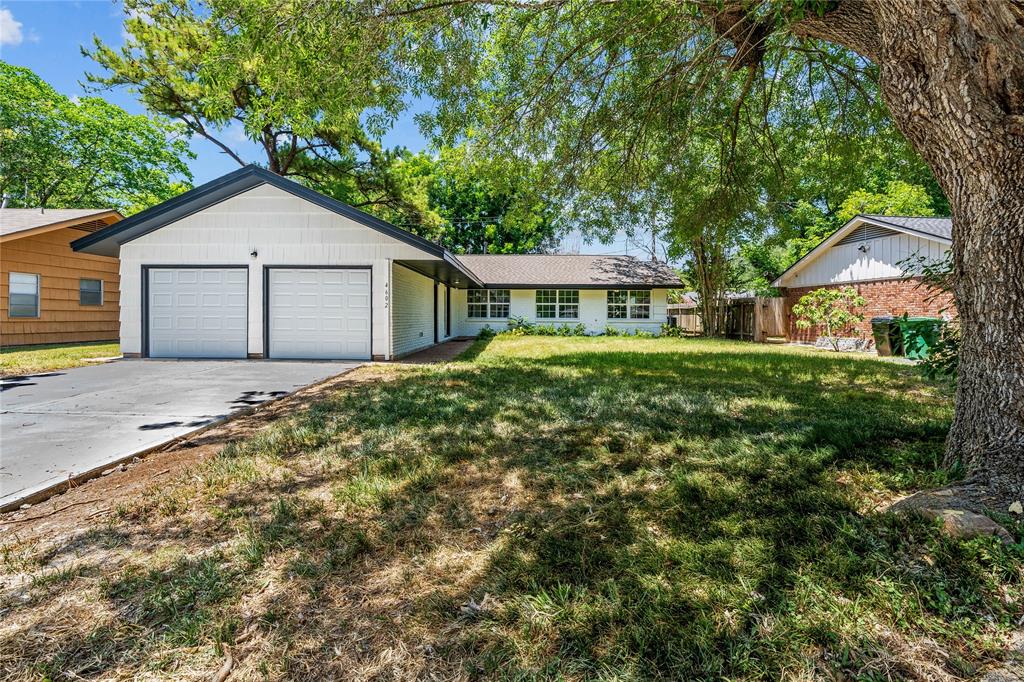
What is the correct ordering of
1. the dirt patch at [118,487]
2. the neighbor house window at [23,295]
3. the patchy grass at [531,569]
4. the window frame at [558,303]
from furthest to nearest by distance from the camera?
1. the window frame at [558,303]
2. the neighbor house window at [23,295]
3. the dirt patch at [118,487]
4. the patchy grass at [531,569]

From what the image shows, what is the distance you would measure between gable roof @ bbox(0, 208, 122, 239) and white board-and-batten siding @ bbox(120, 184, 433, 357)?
313 cm

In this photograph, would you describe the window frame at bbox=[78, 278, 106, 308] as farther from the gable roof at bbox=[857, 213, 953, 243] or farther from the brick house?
the gable roof at bbox=[857, 213, 953, 243]

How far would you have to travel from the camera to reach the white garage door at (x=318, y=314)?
A: 10.5 metres

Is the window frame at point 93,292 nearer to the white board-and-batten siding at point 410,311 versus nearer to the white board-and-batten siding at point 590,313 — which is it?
the white board-and-batten siding at point 410,311

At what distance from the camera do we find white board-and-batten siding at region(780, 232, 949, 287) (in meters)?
12.7

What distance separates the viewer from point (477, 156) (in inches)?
278

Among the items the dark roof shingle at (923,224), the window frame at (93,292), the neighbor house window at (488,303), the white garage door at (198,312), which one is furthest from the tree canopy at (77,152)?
the dark roof shingle at (923,224)

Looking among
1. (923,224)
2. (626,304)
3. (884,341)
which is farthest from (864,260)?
(626,304)

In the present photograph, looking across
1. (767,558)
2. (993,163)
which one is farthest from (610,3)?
(767,558)

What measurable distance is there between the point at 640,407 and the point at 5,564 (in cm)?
486

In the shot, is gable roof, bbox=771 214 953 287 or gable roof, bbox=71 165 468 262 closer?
gable roof, bbox=71 165 468 262

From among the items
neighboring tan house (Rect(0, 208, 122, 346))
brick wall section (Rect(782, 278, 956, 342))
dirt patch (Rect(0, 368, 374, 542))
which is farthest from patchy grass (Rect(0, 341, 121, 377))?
brick wall section (Rect(782, 278, 956, 342))

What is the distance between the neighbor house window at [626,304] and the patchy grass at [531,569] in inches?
665

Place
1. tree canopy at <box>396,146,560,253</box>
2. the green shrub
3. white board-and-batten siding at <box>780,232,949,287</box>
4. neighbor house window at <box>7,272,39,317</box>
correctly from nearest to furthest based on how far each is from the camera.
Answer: tree canopy at <box>396,146,560,253</box> → neighbor house window at <box>7,272,39,317</box> → white board-and-batten siding at <box>780,232,949,287</box> → the green shrub
